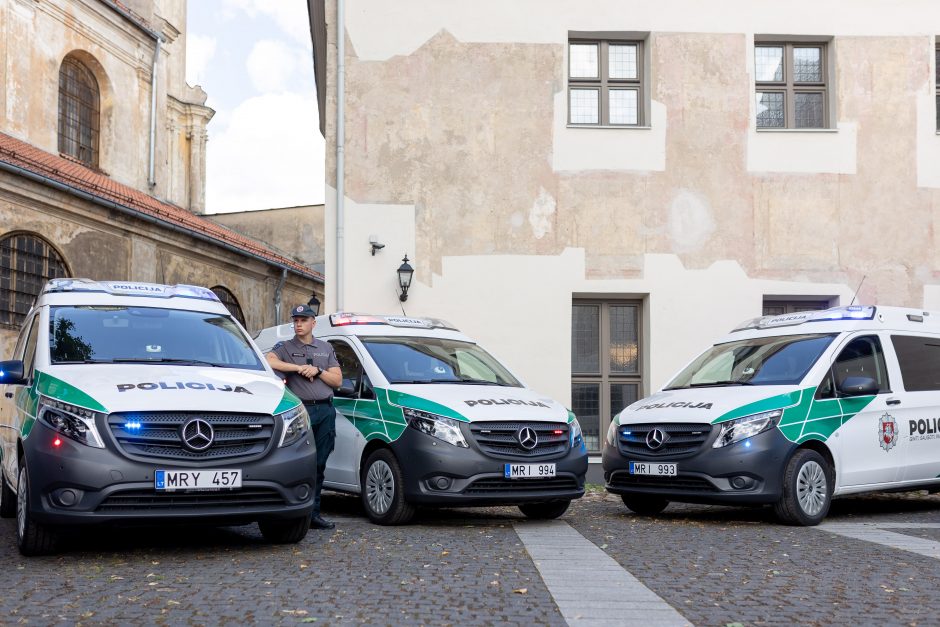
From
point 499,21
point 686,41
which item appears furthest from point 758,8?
point 499,21

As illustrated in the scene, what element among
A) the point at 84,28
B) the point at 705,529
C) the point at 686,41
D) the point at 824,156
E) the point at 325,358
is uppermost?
the point at 84,28

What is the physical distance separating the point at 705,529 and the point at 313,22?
16.0 m

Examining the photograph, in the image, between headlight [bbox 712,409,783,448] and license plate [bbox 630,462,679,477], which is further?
license plate [bbox 630,462,679,477]

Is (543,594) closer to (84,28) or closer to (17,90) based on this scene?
(17,90)

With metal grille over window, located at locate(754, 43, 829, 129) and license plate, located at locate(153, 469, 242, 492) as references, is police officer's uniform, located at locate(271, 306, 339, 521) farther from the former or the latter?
metal grille over window, located at locate(754, 43, 829, 129)

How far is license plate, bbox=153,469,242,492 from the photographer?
7.59 meters

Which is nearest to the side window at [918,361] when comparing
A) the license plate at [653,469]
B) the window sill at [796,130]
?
the license plate at [653,469]

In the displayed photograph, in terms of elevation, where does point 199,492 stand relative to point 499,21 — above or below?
below

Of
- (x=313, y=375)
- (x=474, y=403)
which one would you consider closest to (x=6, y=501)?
(x=313, y=375)

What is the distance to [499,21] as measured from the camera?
1828cm

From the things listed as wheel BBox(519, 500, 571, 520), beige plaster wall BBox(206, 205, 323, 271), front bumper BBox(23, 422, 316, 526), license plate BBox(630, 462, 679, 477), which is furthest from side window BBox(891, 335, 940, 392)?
beige plaster wall BBox(206, 205, 323, 271)

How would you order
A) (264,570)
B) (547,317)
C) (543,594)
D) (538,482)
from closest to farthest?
1. (543,594)
2. (264,570)
3. (538,482)
4. (547,317)

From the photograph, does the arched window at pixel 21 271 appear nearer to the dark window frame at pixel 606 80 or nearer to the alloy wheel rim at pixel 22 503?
the dark window frame at pixel 606 80

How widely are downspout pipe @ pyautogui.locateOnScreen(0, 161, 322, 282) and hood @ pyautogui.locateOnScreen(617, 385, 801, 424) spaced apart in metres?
16.4
